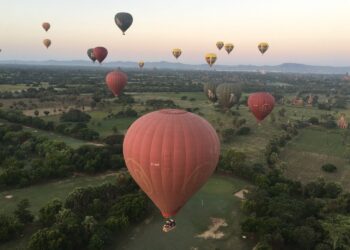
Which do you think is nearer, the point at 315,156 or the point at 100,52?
the point at 315,156

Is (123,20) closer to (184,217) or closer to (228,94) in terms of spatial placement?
(228,94)

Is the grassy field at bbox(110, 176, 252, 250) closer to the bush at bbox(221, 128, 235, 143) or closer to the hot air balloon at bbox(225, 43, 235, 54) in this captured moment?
the bush at bbox(221, 128, 235, 143)

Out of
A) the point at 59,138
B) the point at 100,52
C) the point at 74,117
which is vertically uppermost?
the point at 100,52

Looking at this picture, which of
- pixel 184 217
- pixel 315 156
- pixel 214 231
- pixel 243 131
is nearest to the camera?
pixel 214 231

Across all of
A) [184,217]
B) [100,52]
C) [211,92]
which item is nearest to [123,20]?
[100,52]

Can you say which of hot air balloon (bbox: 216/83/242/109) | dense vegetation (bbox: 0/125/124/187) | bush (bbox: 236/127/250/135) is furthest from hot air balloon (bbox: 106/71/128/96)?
bush (bbox: 236/127/250/135)

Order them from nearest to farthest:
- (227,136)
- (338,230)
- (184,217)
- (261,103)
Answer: (338,230)
(184,217)
(261,103)
(227,136)
